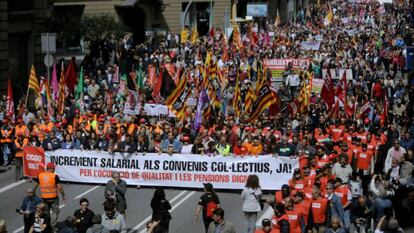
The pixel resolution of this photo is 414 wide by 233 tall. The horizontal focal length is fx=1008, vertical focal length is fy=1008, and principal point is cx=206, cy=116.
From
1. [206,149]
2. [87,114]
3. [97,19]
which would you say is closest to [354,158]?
[206,149]

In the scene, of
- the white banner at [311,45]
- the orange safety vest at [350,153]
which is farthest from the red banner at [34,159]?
the white banner at [311,45]

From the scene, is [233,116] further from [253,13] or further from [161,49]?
[253,13]

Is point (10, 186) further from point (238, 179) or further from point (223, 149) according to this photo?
point (238, 179)

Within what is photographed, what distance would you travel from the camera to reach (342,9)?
248 feet

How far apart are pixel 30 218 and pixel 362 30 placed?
133 ft

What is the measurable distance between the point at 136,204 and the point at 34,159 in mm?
3346


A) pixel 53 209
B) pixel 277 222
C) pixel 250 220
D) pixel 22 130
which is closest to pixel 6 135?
pixel 22 130

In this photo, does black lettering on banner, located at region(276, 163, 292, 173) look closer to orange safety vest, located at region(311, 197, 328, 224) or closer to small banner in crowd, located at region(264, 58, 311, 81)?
orange safety vest, located at region(311, 197, 328, 224)

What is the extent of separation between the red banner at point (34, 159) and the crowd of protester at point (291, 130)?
34 cm

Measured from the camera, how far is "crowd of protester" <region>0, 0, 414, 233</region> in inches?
687

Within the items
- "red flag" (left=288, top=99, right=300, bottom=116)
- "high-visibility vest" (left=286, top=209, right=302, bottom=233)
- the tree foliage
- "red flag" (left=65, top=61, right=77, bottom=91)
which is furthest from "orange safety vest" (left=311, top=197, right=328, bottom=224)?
the tree foliage

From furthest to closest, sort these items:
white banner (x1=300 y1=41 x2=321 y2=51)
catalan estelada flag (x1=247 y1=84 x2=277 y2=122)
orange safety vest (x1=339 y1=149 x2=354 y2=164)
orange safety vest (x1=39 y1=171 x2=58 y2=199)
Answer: white banner (x1=300 y1=41 x2=321 y2=51) → catalan estelada flag (x1=247 y1=84 x2=277 y2=122) → orange safety vest (x1=339 y1=149 x2=354 y2=164) → orange safety vest (x1=39 y1=171 x2=58 y2=199)

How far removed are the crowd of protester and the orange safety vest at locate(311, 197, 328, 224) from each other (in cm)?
2

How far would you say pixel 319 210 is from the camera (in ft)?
54.6
